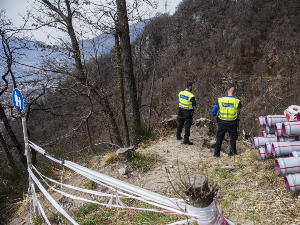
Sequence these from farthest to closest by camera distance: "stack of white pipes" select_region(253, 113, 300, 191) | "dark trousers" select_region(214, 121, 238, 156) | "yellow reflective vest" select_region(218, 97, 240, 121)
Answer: "dark trousers" select_region(214, 121, 238, 156)
"yellow reflective vest" select_region(218, 97, 240, 121)
"stack of white pipes" select_region(253, 113, 300, 191)

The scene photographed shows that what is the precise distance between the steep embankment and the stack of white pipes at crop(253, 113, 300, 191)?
25 cm

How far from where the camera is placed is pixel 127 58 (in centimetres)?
724

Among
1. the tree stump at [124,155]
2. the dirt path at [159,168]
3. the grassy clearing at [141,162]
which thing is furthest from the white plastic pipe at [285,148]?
the tree stump at [124,155]

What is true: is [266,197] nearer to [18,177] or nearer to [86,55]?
[18,177]

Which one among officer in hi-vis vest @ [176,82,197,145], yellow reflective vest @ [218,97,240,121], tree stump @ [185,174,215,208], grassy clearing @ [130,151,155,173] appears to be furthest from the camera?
officer in hi-vis vest @ [176,82,197,145]

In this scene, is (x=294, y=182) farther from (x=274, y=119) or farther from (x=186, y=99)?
(x=186, y=99)

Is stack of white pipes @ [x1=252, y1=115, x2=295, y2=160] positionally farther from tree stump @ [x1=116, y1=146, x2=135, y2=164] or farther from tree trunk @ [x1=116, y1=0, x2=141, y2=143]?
tree trunk @ [x1=116, y1=0, x2=141, y2=143]

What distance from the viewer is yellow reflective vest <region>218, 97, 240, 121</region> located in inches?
186

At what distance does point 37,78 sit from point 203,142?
689cm

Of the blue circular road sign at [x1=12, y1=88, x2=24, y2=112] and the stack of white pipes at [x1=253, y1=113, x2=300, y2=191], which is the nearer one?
the stack of white pipes at [x1=253, y1=113, x2=300, y2=191]

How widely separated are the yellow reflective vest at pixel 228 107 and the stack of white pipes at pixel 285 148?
39.5 inches

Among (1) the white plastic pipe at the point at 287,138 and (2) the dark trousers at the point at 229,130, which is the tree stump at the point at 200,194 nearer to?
(1) the white plastic pipe at the point at 287,138

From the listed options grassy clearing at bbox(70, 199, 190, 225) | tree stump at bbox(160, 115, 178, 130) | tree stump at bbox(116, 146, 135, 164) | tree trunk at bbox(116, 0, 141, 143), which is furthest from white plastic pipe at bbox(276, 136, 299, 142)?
tree stump at bbox(160, 115, 178, 130)

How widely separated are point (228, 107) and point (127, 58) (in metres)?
3.90
